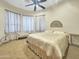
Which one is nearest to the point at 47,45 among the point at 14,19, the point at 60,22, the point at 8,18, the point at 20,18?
the point at 60,22

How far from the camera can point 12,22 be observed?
23.1ft

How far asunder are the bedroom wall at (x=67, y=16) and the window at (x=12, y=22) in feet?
8.33

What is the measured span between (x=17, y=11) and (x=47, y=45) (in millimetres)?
5146

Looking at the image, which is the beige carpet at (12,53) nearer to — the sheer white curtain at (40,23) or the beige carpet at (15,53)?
the beige carpet at (15,53)

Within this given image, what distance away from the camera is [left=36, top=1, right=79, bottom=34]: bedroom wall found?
5676 millimetres

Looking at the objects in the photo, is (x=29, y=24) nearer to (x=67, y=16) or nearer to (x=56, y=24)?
(x=56, y=24)

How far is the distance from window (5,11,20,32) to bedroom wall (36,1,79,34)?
2538mm

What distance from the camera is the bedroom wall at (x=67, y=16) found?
568cm

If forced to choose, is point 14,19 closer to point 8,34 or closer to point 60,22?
point 8,34

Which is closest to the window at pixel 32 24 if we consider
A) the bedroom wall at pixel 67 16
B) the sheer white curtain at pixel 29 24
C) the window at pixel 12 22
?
the sheer white curtain at pixel 29 24

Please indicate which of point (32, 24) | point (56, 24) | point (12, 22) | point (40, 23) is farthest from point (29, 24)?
point (56, 24)

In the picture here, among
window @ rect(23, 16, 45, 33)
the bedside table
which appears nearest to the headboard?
the bedside table

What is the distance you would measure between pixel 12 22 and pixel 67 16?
3.87 m

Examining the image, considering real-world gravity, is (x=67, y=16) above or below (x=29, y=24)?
above
